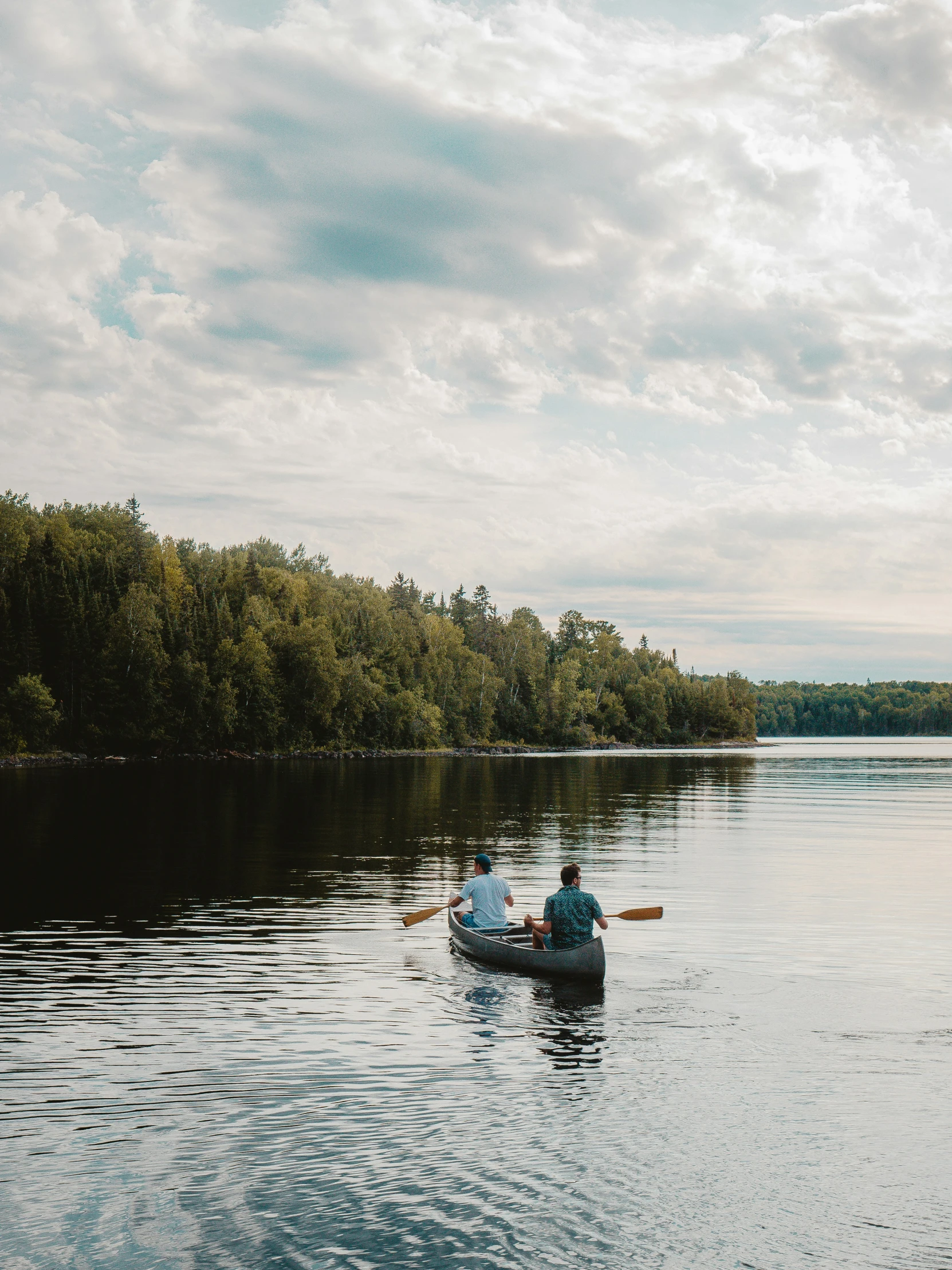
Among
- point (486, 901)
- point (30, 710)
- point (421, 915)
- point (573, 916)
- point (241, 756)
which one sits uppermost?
point (30, 710)

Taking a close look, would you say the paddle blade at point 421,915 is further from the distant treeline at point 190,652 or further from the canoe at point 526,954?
the distant treeline at point 190,652

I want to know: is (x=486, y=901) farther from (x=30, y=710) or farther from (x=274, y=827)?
(x=30, y=710)

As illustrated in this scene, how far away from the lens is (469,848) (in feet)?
129

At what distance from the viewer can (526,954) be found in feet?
64.7

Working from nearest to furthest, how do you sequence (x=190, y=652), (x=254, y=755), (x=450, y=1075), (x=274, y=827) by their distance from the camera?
(x=450, y=1075)
(x=274, y=827)
(x=190, y=652)
(x=254, y=755)

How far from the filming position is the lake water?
917 centimetres

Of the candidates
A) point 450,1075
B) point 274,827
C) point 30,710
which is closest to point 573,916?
point 450,1075

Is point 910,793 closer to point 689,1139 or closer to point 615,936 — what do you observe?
point 615,936

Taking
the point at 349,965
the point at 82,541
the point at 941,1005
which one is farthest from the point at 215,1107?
the point at 82,541

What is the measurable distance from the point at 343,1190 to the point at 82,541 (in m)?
123

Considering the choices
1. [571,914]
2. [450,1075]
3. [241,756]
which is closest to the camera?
[450,1075]

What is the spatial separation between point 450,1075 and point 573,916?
6.39m

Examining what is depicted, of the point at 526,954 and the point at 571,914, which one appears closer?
the point at 571,914

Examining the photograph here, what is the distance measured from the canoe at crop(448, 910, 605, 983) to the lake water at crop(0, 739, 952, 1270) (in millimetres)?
331
